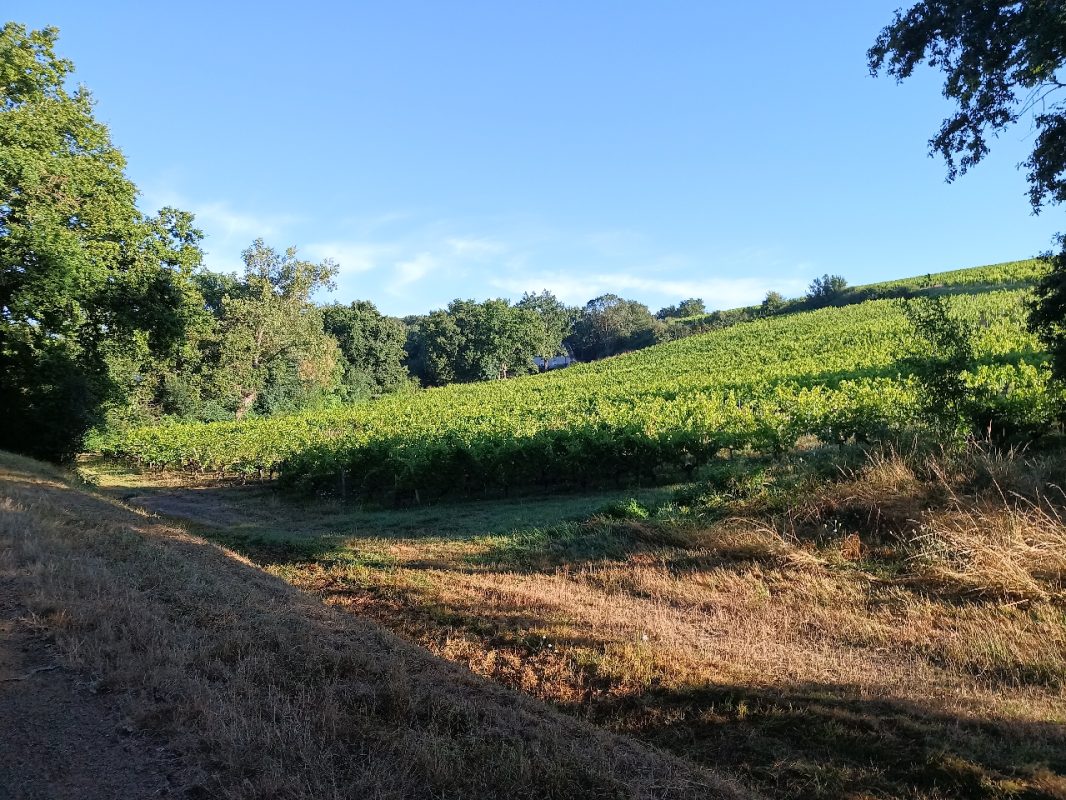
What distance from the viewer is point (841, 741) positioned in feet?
14.5

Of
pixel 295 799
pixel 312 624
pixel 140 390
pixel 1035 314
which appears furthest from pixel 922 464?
pixel 140 390

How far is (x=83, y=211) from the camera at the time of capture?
19.5 m

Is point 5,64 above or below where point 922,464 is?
above

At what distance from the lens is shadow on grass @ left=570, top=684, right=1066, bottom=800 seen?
3.88m

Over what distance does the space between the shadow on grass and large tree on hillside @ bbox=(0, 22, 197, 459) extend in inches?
792

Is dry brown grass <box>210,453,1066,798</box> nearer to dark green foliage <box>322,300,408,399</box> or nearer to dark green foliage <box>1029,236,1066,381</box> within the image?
dark green foliage <box>1029,236,1066,381</box>

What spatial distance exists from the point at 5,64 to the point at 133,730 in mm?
23350

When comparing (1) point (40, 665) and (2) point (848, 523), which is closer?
(1) point (40, 665)

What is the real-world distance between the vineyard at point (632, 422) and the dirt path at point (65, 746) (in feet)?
40.3

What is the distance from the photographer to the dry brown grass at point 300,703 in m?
3.18

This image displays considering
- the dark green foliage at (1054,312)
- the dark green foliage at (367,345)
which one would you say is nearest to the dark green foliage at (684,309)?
the dark green foliage at (367,345)

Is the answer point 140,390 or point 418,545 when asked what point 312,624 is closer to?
point 418,545

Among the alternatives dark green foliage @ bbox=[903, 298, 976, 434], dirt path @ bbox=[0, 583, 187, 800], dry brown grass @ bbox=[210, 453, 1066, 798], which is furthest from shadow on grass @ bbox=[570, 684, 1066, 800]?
dark green foliage @ bbox=[903, 298, 976, 434]

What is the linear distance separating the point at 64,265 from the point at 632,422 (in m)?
16.8
